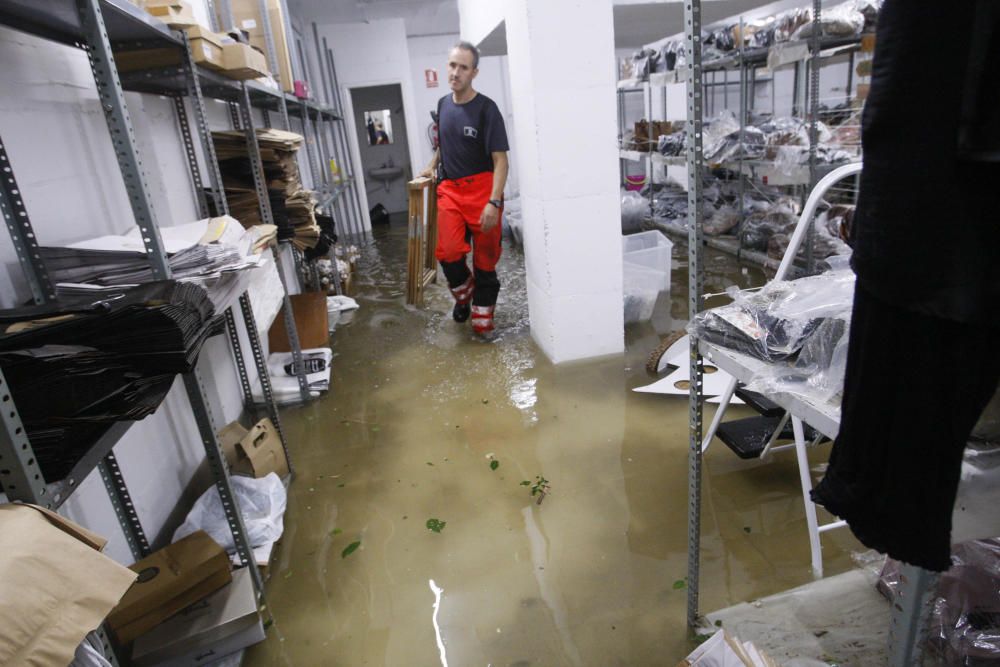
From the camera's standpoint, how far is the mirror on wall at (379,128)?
989 centimetres

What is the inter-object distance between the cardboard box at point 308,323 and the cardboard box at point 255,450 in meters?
1.31

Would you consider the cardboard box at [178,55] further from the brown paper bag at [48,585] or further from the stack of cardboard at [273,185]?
the brown paper bag at [48,585]

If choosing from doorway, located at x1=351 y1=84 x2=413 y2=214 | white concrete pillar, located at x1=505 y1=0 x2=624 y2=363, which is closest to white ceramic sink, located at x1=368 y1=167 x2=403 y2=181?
doorway, located at x1=351 y1=84 x2=413 y2=214

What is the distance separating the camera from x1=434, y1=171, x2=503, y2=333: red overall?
379 cm

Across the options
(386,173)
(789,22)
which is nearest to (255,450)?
(789,22)

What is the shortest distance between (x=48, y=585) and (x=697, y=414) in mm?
1301

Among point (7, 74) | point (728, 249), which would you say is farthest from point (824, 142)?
point (7, 74)

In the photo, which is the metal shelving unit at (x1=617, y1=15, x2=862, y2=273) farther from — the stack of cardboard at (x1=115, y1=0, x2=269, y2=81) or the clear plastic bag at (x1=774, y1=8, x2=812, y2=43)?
the stack of cardboard at (x1=115, y1=0, x2=269, y2=81)

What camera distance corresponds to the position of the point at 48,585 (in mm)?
816

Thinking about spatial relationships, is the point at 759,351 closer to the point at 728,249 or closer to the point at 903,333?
the point at 903,333

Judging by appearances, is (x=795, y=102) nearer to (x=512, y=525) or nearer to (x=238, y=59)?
(x=238, y=59)

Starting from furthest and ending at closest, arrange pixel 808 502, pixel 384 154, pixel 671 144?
pixel 384 154 < pixel 671 144 < pixel 808 502

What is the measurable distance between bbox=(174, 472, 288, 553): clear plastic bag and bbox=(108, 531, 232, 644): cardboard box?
0.70ft

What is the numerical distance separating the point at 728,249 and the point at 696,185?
4.84m
